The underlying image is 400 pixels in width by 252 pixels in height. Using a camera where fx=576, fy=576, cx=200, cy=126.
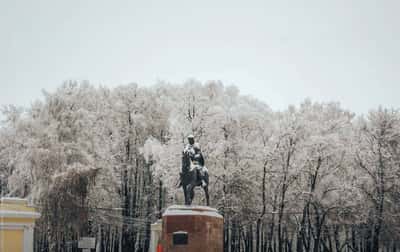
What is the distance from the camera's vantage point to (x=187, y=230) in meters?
19.9

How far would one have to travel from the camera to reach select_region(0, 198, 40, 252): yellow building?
24453mm

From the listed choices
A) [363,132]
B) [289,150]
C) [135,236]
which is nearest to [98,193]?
[135,236]

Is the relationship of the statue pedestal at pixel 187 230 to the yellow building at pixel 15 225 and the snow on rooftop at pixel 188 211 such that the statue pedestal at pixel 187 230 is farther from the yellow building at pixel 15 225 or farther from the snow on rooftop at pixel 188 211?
the yellow building at pixel 15 225

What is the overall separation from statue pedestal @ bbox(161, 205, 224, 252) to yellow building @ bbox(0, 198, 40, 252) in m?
8.04

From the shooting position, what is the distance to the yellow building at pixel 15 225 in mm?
24453

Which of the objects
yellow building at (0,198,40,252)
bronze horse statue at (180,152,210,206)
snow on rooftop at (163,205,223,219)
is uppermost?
bronze horse statue at (180,152,210,206)

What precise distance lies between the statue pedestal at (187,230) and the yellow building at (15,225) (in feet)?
26.4

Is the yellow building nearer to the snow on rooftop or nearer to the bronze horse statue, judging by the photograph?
the snow on rooftop

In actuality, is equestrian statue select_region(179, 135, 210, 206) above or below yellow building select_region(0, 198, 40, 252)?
above

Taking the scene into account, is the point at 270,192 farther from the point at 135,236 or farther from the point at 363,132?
the point at 135,236

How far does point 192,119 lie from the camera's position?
122 ft

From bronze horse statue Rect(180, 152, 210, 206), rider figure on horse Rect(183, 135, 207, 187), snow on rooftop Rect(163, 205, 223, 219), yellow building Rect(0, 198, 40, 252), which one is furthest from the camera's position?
yellow building Rect(0, 198, 40, 252)

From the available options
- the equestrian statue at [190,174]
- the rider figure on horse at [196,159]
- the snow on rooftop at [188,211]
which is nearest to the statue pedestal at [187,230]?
the snow on rooftop at [188,211]

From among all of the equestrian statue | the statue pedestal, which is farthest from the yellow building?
the equestrian statue
